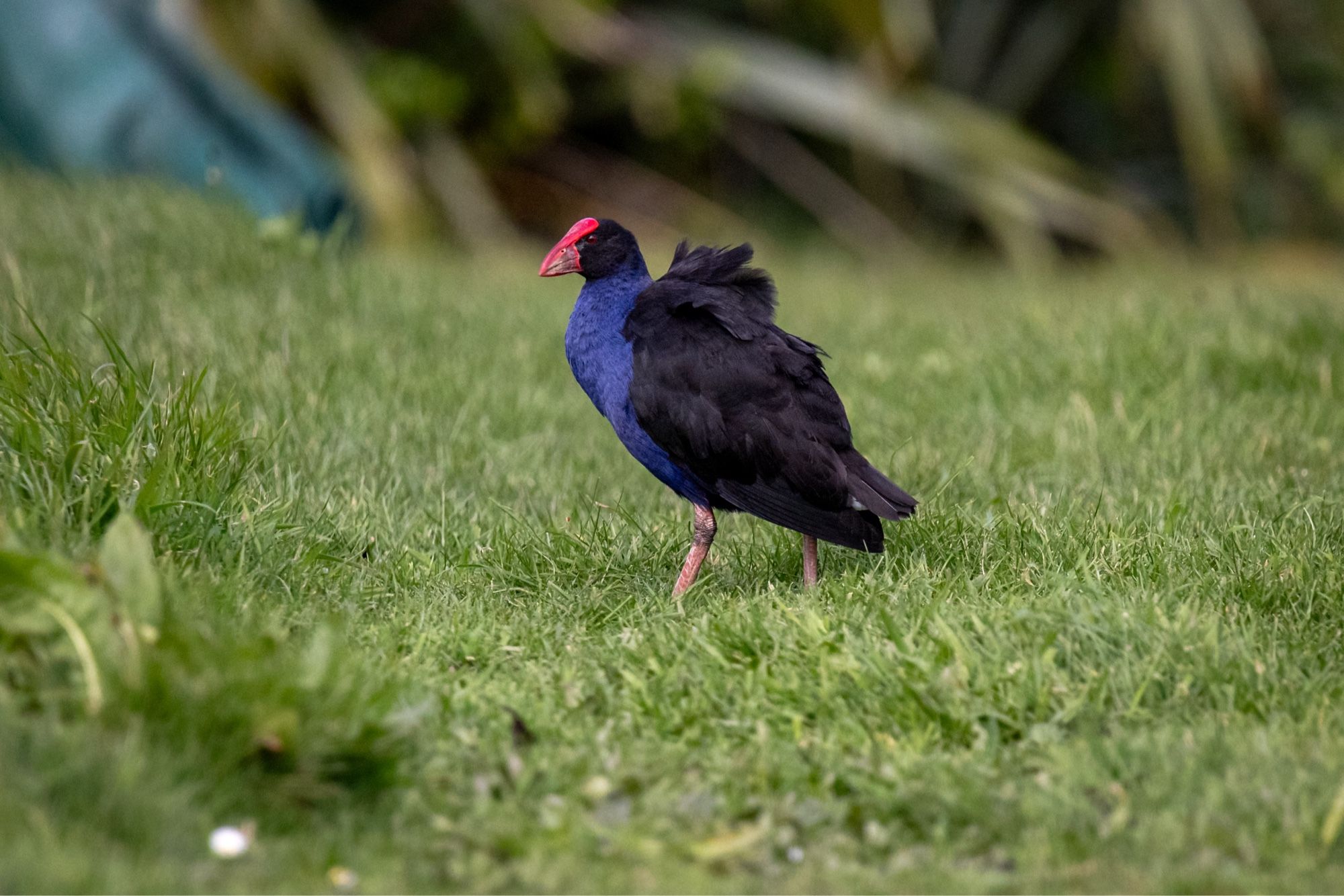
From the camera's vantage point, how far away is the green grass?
290 cm

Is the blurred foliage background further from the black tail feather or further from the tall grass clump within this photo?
the black tail feather

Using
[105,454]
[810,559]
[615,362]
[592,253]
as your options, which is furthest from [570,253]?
[105,454]

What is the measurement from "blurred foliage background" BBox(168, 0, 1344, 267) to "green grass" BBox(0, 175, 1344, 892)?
524 centimetres

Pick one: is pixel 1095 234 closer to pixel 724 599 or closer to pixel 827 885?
pixel 724 599

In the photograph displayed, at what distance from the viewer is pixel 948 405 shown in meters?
6.15

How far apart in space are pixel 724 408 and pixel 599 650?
77 centimetres

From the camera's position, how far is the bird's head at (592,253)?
435 centimetres

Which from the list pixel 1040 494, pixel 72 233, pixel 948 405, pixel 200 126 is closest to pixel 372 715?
pixel 1040 494

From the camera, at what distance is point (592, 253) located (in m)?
4.35

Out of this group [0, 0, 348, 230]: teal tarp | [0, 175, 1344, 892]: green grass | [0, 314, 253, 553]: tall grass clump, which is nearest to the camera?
[0, 175, 1344, 892]: green grass

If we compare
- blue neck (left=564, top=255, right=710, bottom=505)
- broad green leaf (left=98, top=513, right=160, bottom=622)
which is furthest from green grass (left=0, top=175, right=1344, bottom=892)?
blue neck (left=564, top=255, right=710, bottom=505)

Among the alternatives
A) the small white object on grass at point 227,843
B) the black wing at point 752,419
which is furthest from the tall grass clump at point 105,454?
the black wing at point 752,419

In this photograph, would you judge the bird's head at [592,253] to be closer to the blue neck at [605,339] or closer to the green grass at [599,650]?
the blue neck at [605,339]

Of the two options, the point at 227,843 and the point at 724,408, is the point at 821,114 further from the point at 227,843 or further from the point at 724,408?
the point at 227,843
